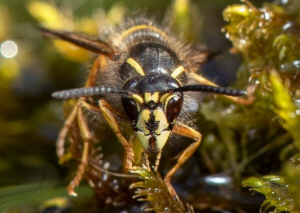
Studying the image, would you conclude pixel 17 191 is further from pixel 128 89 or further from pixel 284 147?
pixel 284 147

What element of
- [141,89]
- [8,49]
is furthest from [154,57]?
[8,49]

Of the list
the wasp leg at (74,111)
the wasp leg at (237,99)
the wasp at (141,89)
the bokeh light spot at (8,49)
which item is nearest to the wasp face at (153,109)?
the wasp at (141,89)

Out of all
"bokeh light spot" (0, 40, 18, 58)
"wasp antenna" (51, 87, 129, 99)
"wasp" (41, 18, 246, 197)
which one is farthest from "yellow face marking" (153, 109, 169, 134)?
"bokeh light spot" (0, 40, 18, 58)

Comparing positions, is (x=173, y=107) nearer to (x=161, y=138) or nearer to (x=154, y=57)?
(x=161, y=138)

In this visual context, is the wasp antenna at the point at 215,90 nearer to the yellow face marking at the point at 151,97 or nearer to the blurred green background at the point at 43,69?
the yellow face marking at the point at 151,97

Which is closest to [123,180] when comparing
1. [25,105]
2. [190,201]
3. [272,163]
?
[190,201]

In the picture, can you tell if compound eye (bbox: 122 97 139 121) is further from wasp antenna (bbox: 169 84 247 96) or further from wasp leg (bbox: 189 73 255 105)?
wasp leg (bbox: 189 73 255 105)

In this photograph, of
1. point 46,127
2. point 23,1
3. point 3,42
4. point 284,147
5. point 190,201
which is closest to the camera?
point 190,201
